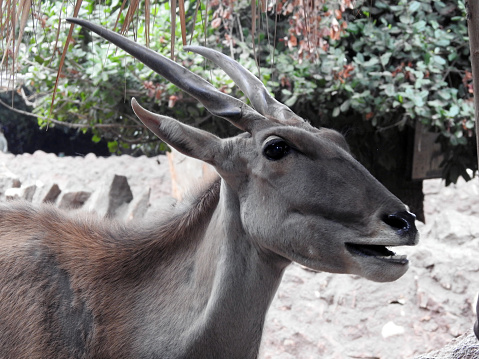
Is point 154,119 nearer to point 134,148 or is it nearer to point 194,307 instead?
point 194,307

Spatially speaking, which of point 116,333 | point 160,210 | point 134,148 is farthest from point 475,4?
point 134,148

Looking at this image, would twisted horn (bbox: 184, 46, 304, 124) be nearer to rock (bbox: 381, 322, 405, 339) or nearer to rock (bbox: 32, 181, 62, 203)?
rock (bbox: 381, 322, 405, 339)

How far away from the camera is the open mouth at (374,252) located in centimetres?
253

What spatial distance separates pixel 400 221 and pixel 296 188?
0.42 m

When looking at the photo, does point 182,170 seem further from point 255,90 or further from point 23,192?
point 255,90

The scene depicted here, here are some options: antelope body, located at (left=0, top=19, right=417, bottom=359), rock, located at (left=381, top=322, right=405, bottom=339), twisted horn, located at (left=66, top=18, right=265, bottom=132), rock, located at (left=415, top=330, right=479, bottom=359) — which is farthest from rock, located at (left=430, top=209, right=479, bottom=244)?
twisted horn, located at (left=66, top=18, right=265, bottom=132)

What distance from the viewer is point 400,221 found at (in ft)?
8.05

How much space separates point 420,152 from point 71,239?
3924mm

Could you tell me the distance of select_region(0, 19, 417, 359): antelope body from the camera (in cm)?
256

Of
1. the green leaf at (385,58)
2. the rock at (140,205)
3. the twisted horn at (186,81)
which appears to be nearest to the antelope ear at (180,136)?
the twisted horn at (186,81)

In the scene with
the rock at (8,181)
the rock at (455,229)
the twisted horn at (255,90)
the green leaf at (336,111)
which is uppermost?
the twisted horn at (255,90)

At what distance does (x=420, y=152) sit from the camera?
6.13 m

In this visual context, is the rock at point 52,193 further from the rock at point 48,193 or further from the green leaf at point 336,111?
the green leaf at point 336,111

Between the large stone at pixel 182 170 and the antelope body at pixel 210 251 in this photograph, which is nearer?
the antelope body at pixel 210 251
